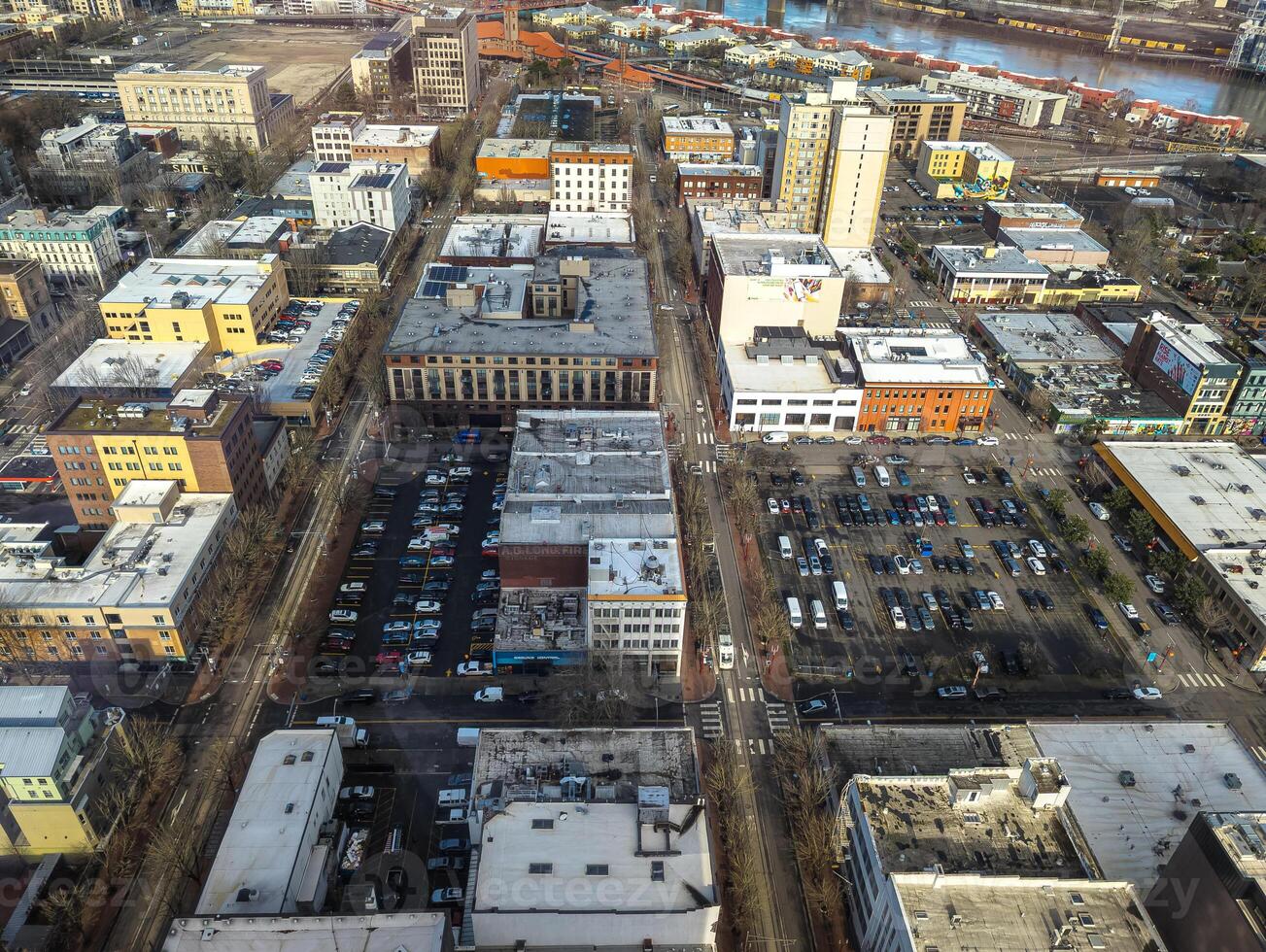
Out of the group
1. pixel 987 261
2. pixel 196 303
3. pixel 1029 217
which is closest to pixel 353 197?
pixel 196 303

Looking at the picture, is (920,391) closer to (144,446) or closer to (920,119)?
(144,446)

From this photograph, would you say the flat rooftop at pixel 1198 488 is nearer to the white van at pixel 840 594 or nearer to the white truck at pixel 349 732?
the white van at pixel 840 594

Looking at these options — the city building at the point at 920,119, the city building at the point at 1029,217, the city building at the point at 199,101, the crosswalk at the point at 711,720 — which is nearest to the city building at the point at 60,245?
the city building at the point at 199,101

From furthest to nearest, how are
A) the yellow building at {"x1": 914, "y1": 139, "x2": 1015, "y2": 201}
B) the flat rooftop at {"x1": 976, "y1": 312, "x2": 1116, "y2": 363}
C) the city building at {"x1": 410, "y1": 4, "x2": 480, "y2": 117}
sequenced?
the city building at {"x1": 410, "y1": 4, "x2": 480, "y2": 117} < the yellow building at {"x1": 914, "y1": 139, "x2": 1015, "y2": 201} < the flat rooftop at {"x1": 976, "y1": 312, "x2": 1116, "y2": 363}

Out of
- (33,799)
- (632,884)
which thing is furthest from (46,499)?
(632,884)

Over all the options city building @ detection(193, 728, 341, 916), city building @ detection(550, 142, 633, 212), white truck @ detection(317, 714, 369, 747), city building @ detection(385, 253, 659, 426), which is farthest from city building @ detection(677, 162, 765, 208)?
city building @ detection(193, 728, 341, 916)

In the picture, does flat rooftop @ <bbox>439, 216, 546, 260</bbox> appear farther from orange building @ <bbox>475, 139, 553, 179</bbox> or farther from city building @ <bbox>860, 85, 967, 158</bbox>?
city building @ <bbox>860, 85, 967, 158</bbox>

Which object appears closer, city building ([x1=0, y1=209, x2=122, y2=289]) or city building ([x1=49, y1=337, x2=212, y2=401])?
city building ([x1=49, y1=337, x2=212, y2=401])
